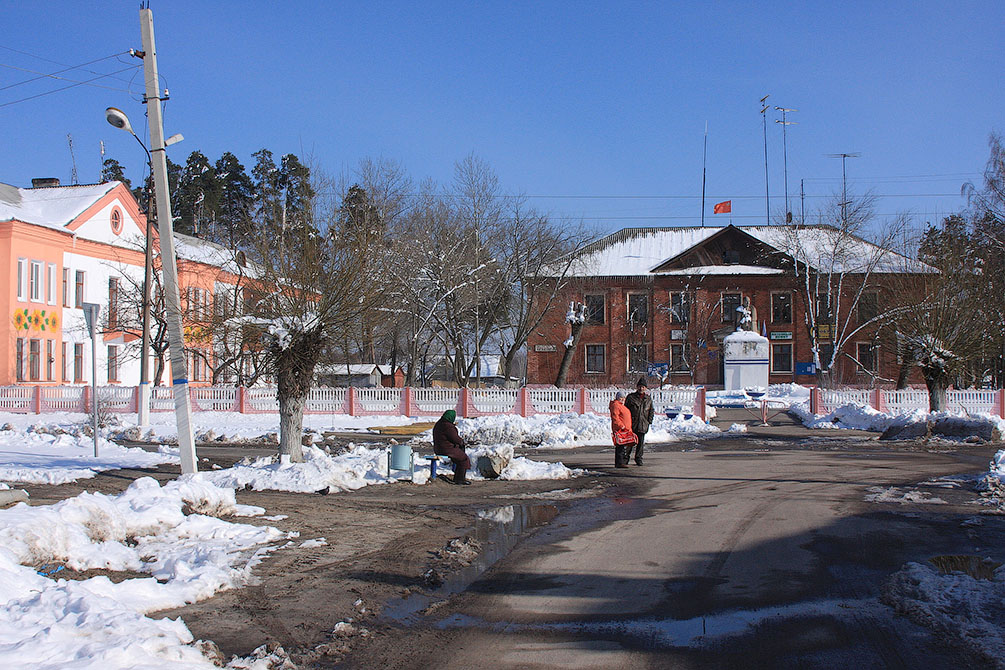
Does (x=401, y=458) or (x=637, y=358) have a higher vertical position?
(x=637, y=358)

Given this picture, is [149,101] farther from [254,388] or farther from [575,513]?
[254,388]

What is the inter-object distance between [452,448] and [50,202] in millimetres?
38360

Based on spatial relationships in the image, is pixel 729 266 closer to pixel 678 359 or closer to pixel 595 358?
pixel 678 359

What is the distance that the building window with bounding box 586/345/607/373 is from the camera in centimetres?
5872

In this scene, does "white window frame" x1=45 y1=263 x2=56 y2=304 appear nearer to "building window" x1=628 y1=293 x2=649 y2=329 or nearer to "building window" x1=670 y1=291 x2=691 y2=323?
"building window" x1=628 y1=293 x2=649 y2=329

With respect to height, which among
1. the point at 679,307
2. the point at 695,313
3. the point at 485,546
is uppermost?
the point at 679,307

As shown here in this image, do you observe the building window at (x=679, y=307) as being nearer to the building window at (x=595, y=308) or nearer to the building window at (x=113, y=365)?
the building window at (x=595, y=308)

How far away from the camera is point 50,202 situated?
44.0 meters

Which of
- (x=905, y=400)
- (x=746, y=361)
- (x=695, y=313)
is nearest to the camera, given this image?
(x=905, y=400)

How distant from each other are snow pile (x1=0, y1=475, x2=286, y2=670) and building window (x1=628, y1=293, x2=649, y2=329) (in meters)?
48.4

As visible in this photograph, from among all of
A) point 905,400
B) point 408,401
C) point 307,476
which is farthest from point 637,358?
point 307,476

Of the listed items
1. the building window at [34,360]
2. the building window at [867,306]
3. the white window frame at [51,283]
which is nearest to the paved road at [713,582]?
the building window at [34,360]

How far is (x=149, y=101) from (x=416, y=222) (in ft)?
96.0

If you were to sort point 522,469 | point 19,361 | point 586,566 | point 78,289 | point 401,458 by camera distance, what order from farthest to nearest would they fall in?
1. point 78,289
2. point 19,361
3. point 522,469
4. point 401,458
5. point 586,566
